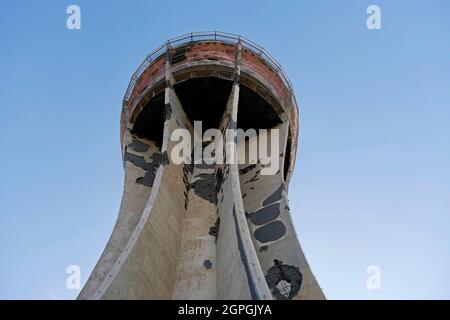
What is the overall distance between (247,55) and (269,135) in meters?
2.33

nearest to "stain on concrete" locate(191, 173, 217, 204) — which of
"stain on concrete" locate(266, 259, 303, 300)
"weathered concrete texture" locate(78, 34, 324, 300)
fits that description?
"weathered concrete texture" locate(78, 34, 324, 300)

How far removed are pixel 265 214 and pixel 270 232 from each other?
0.59 m

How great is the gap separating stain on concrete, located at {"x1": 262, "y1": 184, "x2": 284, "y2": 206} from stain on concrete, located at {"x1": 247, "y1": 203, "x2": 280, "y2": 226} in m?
0.13

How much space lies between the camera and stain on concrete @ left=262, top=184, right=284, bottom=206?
11055 millimetres

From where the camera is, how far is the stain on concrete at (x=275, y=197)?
36.3 ft

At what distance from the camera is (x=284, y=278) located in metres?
9.52

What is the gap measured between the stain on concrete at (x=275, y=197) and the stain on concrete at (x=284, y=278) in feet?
5.42

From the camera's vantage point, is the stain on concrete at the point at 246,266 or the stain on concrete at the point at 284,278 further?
the stain on concrete at the point at 284,278

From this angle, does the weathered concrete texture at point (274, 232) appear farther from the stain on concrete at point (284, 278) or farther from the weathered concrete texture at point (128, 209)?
the weathered concrete texture at point (128, 209)

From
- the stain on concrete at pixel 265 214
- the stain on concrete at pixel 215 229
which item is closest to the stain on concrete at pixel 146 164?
the stain on concrete at pixel 215 229

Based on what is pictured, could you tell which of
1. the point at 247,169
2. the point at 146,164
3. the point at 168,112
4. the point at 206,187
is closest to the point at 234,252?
the point at 206,187
